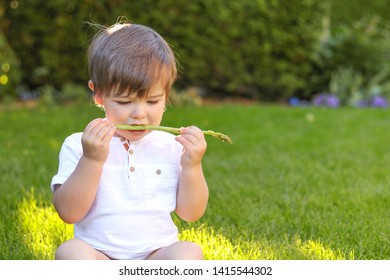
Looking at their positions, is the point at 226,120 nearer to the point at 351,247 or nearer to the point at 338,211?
the point at 338,211

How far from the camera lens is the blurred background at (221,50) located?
696 centimetres

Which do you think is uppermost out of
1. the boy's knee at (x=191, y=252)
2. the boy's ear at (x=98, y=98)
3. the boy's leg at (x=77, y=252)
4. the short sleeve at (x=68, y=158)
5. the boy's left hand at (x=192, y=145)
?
the boy's ear at (x=98, y=98)

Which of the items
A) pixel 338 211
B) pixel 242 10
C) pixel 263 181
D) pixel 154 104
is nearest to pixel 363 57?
pixel 242 10

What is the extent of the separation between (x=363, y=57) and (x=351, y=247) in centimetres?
563

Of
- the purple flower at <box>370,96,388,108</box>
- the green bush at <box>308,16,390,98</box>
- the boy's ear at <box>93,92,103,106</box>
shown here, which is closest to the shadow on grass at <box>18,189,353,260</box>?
the boy's ear at <box>93,92,103,106</box>

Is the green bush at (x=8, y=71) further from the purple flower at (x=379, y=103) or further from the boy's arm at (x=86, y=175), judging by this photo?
the boy's arm at (x=86, y=175)

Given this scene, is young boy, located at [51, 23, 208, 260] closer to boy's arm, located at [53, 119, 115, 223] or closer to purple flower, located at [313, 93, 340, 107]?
boy's arm, located at [53, 119, 115, 223]

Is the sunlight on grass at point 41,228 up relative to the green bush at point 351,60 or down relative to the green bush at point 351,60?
down

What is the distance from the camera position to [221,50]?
291 inches

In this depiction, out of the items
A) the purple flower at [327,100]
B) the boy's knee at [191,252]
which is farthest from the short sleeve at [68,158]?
the purple flower at [327,100]

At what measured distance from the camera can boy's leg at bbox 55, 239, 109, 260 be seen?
2.05 meters

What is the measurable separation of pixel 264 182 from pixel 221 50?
12.5 ft

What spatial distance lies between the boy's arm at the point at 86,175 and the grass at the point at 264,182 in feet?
1.49

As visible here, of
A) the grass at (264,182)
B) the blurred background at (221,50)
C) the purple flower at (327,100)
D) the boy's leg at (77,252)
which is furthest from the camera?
the purple flower at (327,100)
